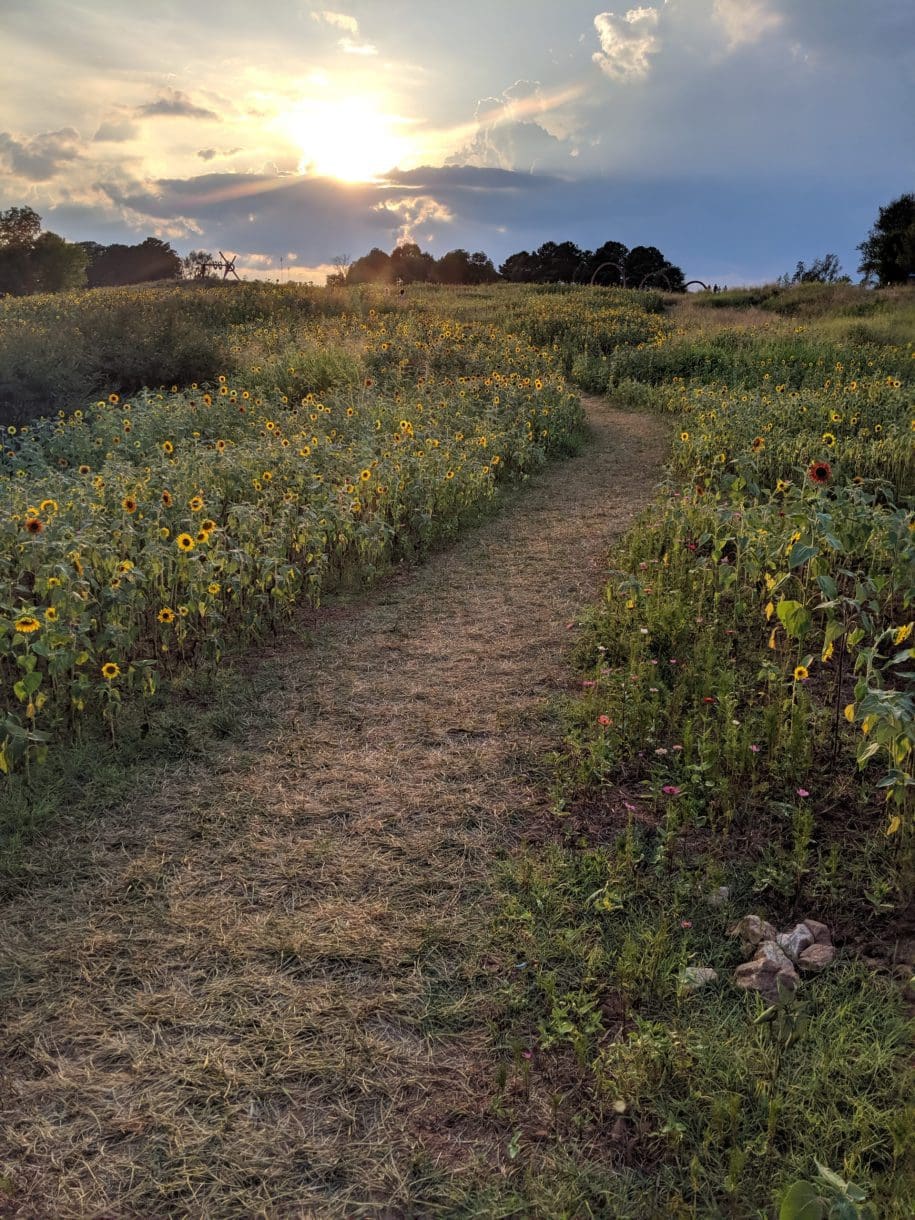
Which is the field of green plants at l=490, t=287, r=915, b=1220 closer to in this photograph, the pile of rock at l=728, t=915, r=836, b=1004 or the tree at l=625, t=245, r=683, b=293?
Result: the pile of rock at l=728, t=915, r=836, b=1004

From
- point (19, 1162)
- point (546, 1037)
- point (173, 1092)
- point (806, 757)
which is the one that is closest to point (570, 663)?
point (806, 757)

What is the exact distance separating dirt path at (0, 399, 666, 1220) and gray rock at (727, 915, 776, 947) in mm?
855

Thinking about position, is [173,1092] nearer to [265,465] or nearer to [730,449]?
[265,465]

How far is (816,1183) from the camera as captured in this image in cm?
187

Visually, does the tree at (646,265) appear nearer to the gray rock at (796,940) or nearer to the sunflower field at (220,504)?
the sunflower field at (220,504)

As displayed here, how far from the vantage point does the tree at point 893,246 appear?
117 ft

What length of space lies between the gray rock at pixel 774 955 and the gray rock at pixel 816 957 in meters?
0.05

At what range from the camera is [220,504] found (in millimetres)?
6656

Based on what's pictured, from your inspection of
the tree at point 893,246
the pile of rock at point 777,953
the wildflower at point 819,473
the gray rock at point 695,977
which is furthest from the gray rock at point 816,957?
the tree at point 893,246

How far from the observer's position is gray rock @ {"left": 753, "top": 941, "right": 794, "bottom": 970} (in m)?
2.53

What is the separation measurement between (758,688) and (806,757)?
743mm

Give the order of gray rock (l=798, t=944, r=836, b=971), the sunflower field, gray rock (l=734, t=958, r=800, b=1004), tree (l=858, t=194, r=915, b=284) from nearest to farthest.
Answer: gray rock (l=734, t=958, r=800, b=1004)
gray rock (l=798, t=944, r=836, b=971)
the sunflower field
tree (l=858, t=194, r=915, b=284)

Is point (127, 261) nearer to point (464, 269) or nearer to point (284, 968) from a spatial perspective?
point (464, 269)

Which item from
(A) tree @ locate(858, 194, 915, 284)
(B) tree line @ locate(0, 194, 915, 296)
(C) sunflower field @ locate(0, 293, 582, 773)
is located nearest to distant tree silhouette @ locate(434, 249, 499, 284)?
(B) tree line @ locate(0, 194, 915, 296)
